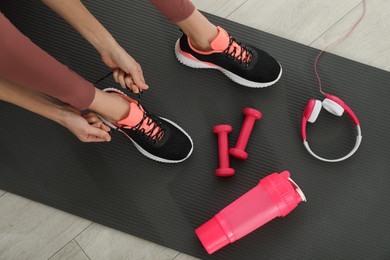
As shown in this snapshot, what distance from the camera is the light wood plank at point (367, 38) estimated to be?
1074 mm

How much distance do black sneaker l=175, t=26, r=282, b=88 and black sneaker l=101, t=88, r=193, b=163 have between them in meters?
0.19

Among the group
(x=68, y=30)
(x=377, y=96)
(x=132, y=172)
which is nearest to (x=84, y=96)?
(x=132, y=172)

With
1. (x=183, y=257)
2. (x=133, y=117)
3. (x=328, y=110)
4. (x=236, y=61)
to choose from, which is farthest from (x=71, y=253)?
(x=328, y=110)

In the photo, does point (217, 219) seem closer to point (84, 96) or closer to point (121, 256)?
point (121, 256)

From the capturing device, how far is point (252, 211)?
90 cm

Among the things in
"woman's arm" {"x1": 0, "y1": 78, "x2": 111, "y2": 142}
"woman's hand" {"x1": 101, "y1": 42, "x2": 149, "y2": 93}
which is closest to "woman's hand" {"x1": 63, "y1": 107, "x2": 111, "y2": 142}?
"woman's arm" {"x1": 0, "y1": 78, "x2": 111, "y2": 142}

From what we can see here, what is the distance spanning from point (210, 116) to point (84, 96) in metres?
0.41

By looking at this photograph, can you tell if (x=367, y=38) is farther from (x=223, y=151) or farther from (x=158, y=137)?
(x=158, y=137)

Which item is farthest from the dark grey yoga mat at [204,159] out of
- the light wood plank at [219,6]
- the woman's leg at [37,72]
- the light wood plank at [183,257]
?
the woman's leg at [37,72]

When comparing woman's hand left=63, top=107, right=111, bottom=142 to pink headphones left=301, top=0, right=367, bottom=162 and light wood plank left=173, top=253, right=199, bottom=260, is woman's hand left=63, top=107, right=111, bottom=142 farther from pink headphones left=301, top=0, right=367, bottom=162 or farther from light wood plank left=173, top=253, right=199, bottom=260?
pink headphones left=301, top=0, right=367, bottom=162

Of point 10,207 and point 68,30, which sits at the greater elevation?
point 68,30

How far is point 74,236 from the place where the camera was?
3.17ft

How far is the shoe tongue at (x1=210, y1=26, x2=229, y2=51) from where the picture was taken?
923 mm

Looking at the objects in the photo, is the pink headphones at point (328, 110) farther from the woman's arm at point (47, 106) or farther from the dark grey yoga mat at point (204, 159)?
the woman's arm at point (47, 106)
